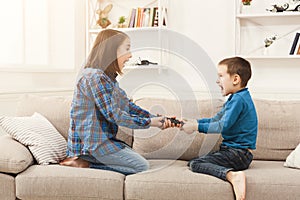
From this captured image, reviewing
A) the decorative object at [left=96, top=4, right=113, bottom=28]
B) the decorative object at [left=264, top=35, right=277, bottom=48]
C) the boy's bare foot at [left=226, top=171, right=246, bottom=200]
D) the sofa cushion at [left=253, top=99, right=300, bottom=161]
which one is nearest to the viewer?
the boy's bare foot at [left=226, top=171, right=246, bottom=200]

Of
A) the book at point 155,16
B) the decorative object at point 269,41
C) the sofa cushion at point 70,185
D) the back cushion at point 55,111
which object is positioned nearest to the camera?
the sofa cushion at point 70,185

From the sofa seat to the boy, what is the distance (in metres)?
0.10

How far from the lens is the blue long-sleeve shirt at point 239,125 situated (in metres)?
2.55

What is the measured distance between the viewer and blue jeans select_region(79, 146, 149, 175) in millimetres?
2514

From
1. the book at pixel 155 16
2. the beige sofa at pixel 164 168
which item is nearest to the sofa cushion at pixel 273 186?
the beige sofa at pixel 164 168

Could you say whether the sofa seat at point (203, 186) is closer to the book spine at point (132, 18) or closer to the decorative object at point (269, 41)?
the decorative object at point (269, 41)

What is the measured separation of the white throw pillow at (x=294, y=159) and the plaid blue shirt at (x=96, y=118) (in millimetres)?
792

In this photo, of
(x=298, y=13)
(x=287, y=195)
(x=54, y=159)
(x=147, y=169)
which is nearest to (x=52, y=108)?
→ (x=54, y=159)

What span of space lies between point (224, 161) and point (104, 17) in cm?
239

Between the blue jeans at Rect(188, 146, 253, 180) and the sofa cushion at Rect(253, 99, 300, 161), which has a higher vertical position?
the sofa cushion at Rect(253, 99, 300, 161)

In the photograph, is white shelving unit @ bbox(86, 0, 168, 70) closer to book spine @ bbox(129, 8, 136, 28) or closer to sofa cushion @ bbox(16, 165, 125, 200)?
book spine @ bbox(129, 8, 136, 28)

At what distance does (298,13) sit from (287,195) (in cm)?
198

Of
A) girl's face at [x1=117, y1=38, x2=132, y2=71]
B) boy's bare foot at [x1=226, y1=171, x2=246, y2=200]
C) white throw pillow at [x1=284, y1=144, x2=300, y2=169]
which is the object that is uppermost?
girl's face at [x1=117, y1=38, x2=132, y2=71]

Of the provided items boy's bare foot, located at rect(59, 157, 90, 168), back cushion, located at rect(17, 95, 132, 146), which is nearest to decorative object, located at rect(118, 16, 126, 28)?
back cushion, located at rect(17, 95, 132, 146)
